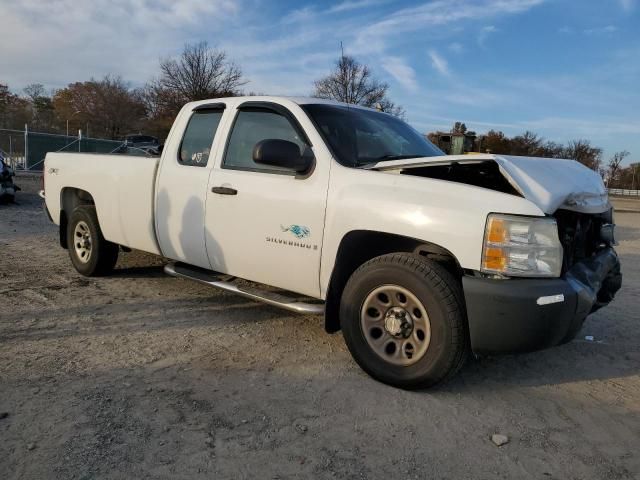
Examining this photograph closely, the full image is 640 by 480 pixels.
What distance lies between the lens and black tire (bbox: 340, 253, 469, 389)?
3.14m

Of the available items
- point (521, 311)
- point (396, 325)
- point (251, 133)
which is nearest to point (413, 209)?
point (396, 325)

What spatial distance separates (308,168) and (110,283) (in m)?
3.13

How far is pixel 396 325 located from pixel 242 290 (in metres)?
1.38

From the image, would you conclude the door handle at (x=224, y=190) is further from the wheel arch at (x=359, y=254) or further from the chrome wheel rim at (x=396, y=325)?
the chrome wheel rim at (x=396, y=325)

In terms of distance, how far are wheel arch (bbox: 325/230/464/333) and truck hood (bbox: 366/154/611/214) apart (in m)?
0.49

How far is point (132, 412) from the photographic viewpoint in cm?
→ 299

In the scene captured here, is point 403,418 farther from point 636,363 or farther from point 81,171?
point 81,171

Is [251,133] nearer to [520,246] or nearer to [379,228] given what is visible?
[379,228]

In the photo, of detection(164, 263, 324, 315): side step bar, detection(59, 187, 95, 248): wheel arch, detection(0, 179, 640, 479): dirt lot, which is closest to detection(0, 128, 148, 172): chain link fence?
detection(59, 187, 95, 248): wheel arch

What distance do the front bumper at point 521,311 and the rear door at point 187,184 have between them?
2.40 meters

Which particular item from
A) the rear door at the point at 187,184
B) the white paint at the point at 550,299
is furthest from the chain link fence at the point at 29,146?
the white paint at the point at 550,299

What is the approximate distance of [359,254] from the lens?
12.3 ft

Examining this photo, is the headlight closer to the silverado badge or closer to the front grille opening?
the front grille opening

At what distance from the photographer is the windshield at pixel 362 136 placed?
3.94m
